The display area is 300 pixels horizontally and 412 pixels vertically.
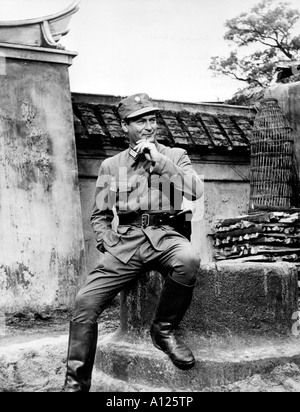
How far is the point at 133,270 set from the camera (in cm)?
496

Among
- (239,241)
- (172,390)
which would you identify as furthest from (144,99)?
(239,241)

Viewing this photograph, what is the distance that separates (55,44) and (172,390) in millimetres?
4526

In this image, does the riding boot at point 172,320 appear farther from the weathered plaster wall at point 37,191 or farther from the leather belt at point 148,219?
the weathered plaster wall at point 37,191

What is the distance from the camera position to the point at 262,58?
75.0 feet

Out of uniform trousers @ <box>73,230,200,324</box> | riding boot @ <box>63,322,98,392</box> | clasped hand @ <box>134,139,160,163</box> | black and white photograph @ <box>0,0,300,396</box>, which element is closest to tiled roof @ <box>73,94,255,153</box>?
black and white photograph @ <box>0,0,300,396</box>

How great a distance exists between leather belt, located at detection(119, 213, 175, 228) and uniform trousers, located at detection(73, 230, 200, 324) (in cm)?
14

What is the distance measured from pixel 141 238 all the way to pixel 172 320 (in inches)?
24.2

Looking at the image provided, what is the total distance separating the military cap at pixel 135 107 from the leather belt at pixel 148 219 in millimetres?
734

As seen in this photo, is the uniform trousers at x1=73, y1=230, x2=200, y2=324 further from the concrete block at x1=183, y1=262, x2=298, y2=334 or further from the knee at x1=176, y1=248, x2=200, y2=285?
the concrete block at x1=183, y1=262, x2=298, y2=334

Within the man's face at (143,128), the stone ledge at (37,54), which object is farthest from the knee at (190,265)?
the stone ledge at (37,54)

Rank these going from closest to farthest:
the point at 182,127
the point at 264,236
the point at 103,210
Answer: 1. the point at 103,210
2. the point at 264,236
3. the point at 182,127

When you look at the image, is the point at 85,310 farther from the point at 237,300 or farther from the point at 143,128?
the point at 143,128

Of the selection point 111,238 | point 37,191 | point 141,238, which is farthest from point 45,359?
point 37,191

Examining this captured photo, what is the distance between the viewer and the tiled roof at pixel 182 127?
27.2 feet
